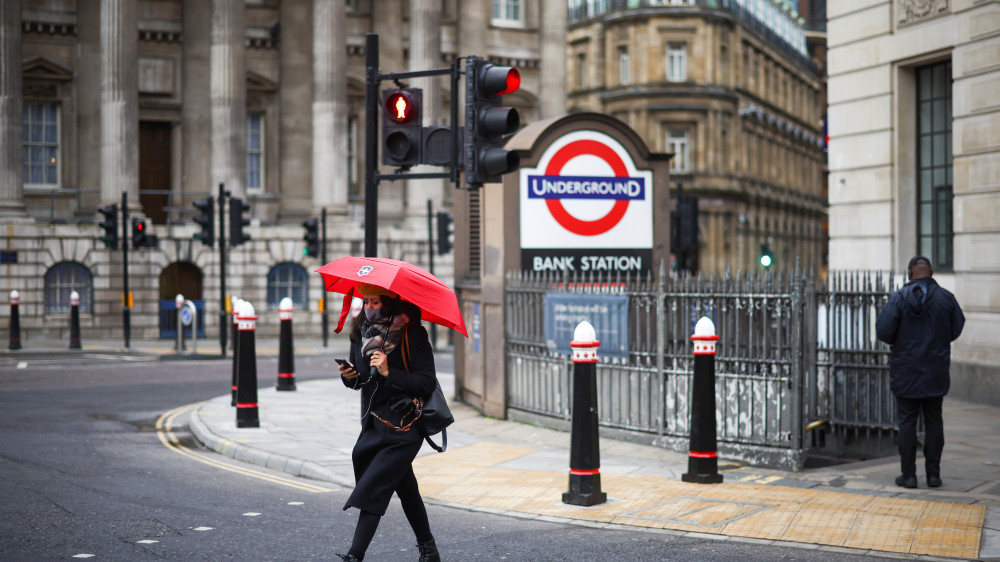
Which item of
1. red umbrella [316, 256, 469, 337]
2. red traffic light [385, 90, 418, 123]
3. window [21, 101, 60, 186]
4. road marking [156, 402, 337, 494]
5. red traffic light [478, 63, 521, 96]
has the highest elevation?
window [21, 101, 60, 186]

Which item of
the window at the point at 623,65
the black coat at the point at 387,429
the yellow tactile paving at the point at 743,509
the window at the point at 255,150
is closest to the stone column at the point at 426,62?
the window at the point at 255,150

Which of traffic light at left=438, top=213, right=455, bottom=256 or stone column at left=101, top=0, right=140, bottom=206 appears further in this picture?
stone column at left=101, top=0, right=140, bottom=206

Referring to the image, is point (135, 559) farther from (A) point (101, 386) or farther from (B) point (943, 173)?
(B) point (943, 173)

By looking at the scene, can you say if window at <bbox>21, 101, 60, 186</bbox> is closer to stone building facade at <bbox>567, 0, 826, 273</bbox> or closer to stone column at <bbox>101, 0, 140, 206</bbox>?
stone column at <bbox>101, 0, 140, 206</bbox>

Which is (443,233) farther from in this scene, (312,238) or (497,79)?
(497,79)

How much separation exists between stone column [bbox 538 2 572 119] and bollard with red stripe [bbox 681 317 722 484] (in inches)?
1368

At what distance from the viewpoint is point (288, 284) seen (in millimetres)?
36500

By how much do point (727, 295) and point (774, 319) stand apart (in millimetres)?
512

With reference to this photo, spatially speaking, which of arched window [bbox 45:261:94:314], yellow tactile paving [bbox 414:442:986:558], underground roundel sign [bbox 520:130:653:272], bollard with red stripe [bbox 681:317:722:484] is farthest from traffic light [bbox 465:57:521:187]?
arched window [bbox 45:261:94:314]

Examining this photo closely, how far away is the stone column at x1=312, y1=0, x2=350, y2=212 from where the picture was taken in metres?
37.2

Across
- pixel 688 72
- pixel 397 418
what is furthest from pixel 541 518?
pixel 688 72

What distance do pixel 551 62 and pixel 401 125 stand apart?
34433 mm

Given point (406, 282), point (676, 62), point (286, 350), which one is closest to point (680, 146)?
point (676, 62)

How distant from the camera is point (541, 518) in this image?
833cm
